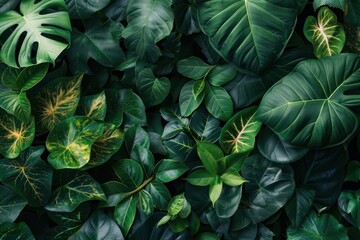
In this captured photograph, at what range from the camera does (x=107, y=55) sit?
64.1 inches

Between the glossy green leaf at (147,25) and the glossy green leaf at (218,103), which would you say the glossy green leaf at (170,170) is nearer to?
the glossy green leaf at (218,103)

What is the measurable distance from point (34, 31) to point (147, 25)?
13.5 inches

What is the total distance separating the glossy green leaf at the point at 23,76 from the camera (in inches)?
59.4

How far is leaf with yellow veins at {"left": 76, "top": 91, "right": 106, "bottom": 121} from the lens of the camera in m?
1.57

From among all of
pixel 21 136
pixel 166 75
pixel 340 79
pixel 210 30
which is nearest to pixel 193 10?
pixel 210 30

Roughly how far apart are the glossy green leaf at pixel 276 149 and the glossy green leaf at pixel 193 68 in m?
0.28

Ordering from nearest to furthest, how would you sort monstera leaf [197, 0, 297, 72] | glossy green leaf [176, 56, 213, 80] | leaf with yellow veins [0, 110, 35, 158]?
monstera leaf [197, 0, 297, 72], leaf with yellow veins [0, 110, 35, 158], glossy green leaf [176, 56, 213, 80]

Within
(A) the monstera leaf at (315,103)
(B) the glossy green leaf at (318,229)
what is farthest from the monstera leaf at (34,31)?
(B) the glossy green leaf at (318,229)

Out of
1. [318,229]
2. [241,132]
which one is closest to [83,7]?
[241,132]

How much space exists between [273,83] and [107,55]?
1.84ft

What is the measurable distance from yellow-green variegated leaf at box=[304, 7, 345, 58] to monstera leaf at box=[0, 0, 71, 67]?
0.75 m

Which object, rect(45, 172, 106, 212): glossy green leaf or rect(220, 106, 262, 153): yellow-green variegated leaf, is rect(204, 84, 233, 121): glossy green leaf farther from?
rect(45, 172, 106, 212): glossy green leaf

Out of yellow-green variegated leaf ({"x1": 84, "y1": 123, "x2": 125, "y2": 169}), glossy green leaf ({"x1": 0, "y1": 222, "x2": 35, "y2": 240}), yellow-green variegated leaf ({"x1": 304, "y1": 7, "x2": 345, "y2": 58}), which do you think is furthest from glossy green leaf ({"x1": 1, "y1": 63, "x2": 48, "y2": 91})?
yellow-green variegated leaf ({"x1": 304, "y1": 7, "x2": 345, "y2": 58})

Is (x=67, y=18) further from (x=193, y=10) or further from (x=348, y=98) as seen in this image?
(x=348, y=98)
